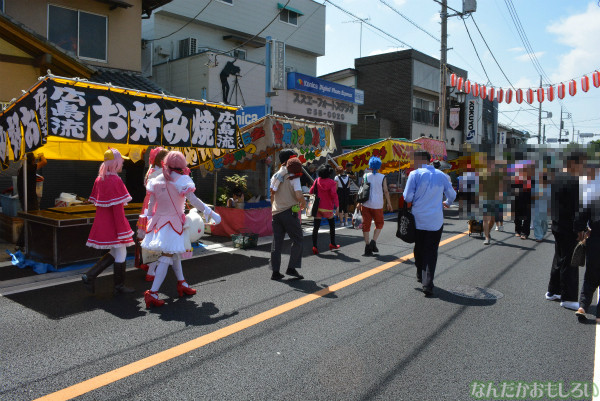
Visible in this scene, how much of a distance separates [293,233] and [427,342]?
2.69m

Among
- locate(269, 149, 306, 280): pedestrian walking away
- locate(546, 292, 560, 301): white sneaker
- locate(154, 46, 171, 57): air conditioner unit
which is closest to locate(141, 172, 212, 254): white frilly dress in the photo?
locate(269, 149, 306, 280): pedestrian walking away

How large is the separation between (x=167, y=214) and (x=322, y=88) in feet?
55.1

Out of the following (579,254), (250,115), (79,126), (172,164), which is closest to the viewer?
(579,254)

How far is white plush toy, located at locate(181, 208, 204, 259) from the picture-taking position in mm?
5390

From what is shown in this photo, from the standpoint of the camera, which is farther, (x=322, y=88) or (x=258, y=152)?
(x=322, y=88)

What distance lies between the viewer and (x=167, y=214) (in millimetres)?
5133

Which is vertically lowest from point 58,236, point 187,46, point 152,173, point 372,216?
point 58,236

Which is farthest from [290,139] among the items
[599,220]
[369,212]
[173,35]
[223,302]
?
[173,35]

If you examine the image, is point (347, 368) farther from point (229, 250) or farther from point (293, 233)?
point (229, 250)

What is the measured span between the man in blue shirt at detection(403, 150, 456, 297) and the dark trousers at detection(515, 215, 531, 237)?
616 cm

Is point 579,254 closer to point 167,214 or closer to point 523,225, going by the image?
point 167,214

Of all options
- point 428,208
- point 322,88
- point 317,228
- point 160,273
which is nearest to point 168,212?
point 160,273

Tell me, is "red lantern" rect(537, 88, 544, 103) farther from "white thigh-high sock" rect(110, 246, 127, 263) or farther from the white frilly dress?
"white thigh-high sock" rect(110, 246, 127, 263)

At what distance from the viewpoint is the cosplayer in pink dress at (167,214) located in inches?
199
